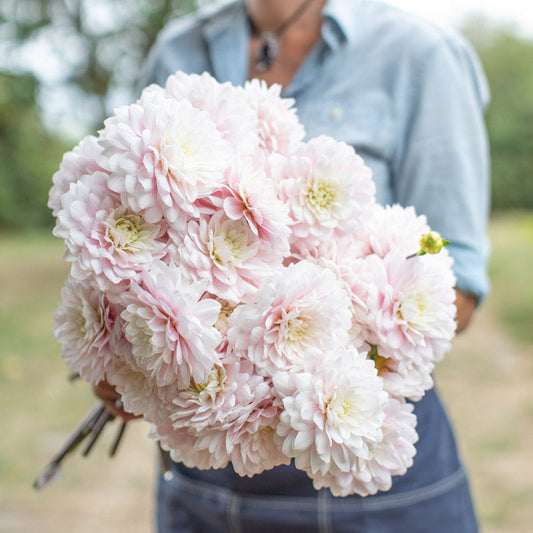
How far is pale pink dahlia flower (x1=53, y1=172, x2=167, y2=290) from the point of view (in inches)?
37.6

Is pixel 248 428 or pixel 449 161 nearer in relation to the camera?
pixel 248 428

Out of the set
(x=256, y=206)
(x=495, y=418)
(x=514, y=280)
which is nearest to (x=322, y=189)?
(x=256, y=206)

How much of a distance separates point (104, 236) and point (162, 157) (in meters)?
0.14

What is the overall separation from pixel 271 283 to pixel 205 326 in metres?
0.11

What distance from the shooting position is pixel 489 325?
754 centimetres

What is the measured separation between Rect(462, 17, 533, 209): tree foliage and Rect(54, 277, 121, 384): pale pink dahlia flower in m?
18.8

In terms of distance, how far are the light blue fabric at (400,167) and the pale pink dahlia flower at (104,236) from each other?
2.49 ft

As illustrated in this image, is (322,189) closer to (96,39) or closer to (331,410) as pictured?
(331,410)

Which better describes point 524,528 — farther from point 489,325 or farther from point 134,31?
point 134,31

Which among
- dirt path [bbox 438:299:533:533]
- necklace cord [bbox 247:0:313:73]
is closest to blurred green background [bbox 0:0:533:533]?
dirt path [bbox 438:299:533:533]

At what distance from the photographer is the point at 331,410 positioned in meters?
0.95

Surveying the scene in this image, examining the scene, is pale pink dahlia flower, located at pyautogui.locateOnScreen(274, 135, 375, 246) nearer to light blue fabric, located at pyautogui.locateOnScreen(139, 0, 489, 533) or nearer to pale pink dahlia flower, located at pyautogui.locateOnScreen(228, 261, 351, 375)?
pale pink dahlia flower, located at pyautogui.locateOnScreen(228, 261, 351, 375)

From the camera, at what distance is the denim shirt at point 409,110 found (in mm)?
1527

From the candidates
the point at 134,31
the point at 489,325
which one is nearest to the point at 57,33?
the point at 134,31
